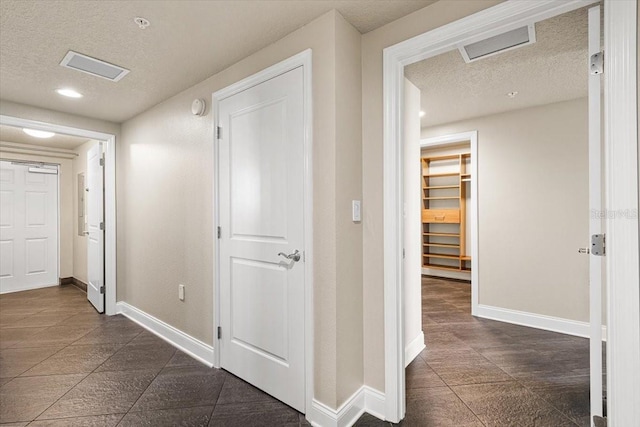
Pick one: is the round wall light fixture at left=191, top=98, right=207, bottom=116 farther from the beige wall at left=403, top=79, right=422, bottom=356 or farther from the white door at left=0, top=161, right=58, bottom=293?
the white door at left=0, top=161, right=58, bottom=293

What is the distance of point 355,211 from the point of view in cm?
183

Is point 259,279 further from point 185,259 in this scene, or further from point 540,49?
point 540,49

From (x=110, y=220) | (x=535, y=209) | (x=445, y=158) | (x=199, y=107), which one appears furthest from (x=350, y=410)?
(x=445, y=158)

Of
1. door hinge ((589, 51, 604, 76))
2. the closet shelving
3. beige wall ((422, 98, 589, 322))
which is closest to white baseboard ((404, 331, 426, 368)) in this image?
beige wall ((422, 98, 589, 322))

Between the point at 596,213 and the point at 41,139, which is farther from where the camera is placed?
the point at 41,139

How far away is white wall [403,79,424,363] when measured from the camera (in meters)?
2.46

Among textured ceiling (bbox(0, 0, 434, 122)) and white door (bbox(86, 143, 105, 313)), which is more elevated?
textured ceiling (bbox(0, 0, 434, 122))

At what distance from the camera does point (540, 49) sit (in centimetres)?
219

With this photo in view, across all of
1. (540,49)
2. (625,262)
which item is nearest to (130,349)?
(625,262)

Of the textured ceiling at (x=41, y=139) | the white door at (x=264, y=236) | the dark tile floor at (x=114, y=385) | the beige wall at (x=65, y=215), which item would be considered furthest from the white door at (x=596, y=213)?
the beige wall at (x=65, y=215)

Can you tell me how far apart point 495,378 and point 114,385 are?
271 centimetres

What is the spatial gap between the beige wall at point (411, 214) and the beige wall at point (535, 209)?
1.45 meters

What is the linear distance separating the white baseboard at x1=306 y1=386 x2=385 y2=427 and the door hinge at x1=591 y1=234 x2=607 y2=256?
131 cm

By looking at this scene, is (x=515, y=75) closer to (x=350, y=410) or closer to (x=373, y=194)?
(x=373, y=194)
